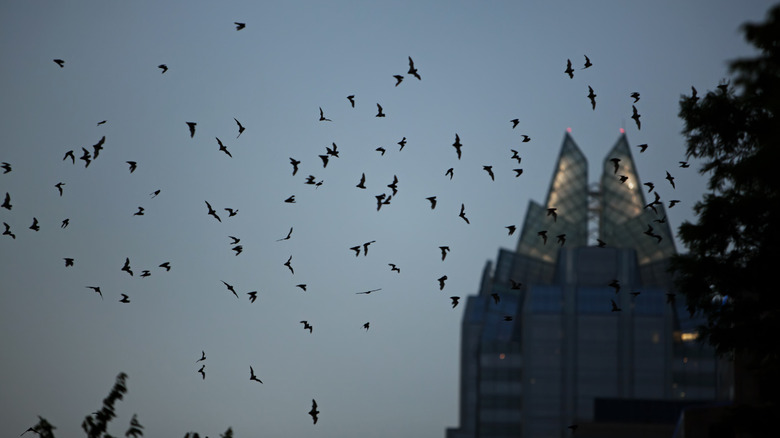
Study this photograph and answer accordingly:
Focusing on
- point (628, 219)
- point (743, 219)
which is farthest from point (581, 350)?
point (743, 219)

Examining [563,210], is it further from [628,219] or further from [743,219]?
[743,219]

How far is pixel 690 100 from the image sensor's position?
113 ft

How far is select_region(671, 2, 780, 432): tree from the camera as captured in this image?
30156 mm

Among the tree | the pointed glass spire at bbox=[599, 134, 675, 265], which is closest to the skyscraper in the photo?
the pointed glass spire at bbox=[599, 134, 675, 265]

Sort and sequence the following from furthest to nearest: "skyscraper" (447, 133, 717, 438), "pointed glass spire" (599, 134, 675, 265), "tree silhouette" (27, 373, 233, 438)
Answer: "pointed glass spire" (599, 134, 675, 265)
"skyscraper" (447, 133, 717, 438)
"tree silhouette" (27, 373, 233, 438)

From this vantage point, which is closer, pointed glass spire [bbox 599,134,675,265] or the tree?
the tree

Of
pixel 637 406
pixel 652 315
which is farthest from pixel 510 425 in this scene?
pixel 637 406

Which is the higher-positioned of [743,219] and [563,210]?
[563,210]

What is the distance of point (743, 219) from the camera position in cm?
3125

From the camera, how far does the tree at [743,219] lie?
3016 cm

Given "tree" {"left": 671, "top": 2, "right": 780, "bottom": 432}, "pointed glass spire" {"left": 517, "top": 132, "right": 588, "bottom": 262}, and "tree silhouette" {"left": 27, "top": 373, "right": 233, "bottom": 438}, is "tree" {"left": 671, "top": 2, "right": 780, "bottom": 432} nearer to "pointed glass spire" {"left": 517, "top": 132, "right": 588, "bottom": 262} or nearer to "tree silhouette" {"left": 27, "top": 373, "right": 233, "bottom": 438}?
"tree silhouette" {"left": 27, "top": 373, "right": 233, "bottom": 438}

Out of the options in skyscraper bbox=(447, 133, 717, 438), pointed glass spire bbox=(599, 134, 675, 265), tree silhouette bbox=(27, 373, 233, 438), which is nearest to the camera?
tree silhouette bbox=(27, 373, 233, 438)

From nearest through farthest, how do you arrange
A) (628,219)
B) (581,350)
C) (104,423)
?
(104,423) → (581,350) → (628,219)

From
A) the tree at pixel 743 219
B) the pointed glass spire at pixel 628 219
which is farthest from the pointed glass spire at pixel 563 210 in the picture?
the tree at pixel 743 219
